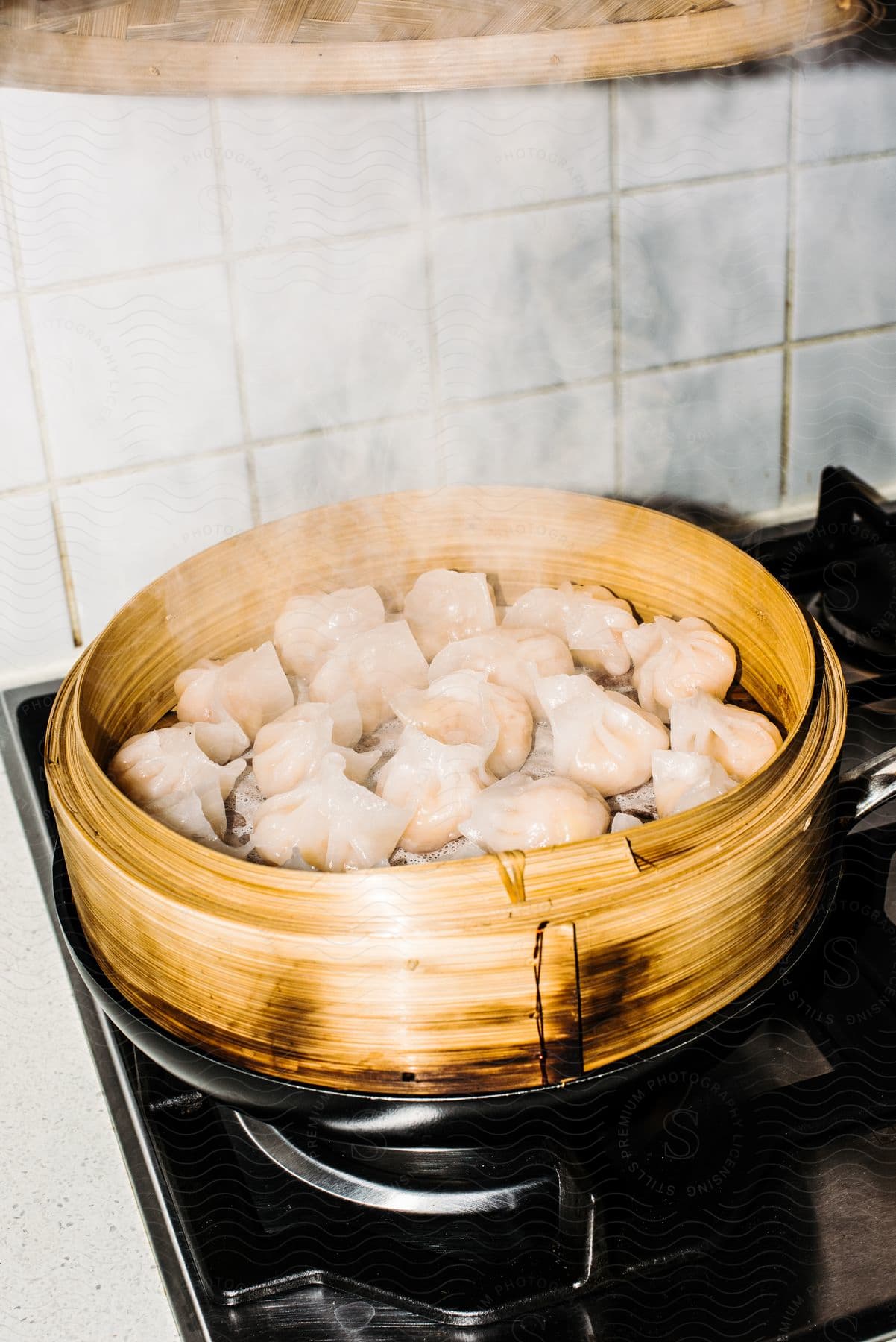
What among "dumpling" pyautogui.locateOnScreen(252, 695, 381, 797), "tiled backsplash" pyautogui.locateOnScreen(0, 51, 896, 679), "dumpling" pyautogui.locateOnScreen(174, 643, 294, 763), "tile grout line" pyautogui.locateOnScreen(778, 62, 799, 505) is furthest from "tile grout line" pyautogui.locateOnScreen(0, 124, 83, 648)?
"tile grout line" pyautogui.locateOnScreen(778, 62, 799, 505)

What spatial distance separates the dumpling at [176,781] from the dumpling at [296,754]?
0.03 metres

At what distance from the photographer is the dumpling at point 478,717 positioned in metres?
0.93

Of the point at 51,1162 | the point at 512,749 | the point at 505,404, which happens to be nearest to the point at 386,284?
the point at 505,404

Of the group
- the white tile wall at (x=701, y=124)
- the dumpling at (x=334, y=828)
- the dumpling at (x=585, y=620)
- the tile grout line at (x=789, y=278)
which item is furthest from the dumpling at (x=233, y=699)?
the tile grout line at (x=789, y=278)

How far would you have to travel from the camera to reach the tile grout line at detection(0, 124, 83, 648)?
105 centimetres

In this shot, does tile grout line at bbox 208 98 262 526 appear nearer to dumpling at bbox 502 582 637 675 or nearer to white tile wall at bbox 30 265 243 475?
white tile wall at bbox 30 265 243 475

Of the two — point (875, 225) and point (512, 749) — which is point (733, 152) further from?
point (512, 749)

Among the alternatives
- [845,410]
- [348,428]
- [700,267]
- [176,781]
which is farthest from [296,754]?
[845,410]

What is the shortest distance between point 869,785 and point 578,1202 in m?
0.36

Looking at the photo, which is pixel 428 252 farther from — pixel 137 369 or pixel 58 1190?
pixel 58 1190

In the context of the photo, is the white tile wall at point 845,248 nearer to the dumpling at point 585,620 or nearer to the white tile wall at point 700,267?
the white tile wall at point 700,267

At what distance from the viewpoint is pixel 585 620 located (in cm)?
105

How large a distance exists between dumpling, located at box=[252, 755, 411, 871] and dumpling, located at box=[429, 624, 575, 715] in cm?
20

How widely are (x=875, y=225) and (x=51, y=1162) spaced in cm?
136
